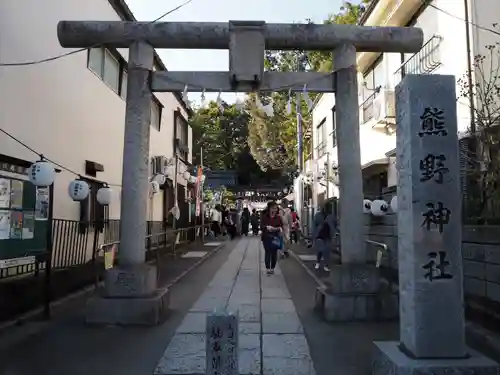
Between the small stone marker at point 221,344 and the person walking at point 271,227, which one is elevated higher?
the person walking at point 271,227

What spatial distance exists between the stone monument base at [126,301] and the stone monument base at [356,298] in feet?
9.00

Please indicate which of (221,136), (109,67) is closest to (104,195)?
(109,67)

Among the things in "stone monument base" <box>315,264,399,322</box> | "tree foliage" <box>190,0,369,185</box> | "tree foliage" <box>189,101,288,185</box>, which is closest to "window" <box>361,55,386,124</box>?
"tree foliage" <box>190,0,369,185</box>

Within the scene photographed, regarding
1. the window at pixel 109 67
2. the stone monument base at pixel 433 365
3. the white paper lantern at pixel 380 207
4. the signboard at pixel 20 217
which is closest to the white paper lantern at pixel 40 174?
the signboard at pixel 20 217

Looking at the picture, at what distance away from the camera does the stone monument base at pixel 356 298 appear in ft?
25.1

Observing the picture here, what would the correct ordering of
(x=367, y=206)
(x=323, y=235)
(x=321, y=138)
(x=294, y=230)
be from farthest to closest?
(x=321, y=138)
(x=294, y=230)
(x=367, y=206)
(x=323, y=235)

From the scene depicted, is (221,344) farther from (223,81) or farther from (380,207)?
(380,207)

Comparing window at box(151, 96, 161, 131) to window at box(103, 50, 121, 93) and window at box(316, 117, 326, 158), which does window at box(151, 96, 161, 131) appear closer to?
window at box(103, 50, 121, 93)

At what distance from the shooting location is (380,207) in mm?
12062

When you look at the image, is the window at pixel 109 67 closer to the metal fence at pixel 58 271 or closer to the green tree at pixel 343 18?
the metal fence at pixel 58 271

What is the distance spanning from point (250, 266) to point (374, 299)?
7.51 meters

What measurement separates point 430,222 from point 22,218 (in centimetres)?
633

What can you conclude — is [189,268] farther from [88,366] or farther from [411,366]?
[411,366]

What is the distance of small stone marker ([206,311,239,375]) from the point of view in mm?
3965
